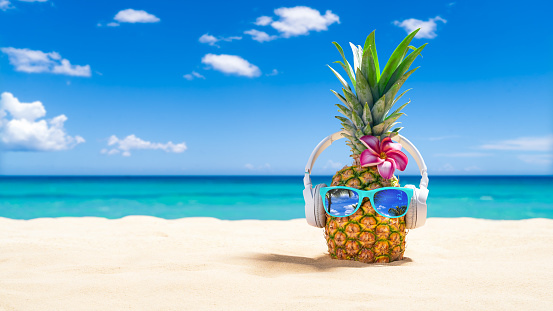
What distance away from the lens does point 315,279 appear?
2.88 metres

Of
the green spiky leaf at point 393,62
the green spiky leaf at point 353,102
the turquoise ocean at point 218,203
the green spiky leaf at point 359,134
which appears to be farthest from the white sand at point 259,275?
the turquoise ocean at point 218,203

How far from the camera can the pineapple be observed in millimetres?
3383

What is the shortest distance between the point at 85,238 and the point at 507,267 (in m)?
4.51

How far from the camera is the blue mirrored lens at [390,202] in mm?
3326

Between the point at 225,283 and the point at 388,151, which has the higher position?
the point at 388,151

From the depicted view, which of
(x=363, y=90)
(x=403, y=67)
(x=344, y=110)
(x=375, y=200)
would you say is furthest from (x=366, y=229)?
(x=403, y=67)

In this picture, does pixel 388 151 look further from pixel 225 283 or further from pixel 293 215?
pixel 293 215

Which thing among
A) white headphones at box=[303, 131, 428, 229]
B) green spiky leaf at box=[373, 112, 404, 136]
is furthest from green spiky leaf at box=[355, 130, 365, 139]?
white headphones at box=[303, 131, 428, 229]

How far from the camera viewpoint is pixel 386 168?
3330mm

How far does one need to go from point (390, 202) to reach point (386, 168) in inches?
10.8

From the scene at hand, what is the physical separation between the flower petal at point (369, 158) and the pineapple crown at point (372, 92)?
0.13 m

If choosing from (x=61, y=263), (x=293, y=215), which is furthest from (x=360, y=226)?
(x=293, y=215)

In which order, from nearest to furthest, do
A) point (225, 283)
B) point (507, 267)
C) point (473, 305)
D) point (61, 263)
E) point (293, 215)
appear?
point (473, 305), point (225, 283), point (507, 267), point (61, 263), point (293, 215)

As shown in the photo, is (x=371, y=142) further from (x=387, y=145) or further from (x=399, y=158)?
(x=399, y=158)
